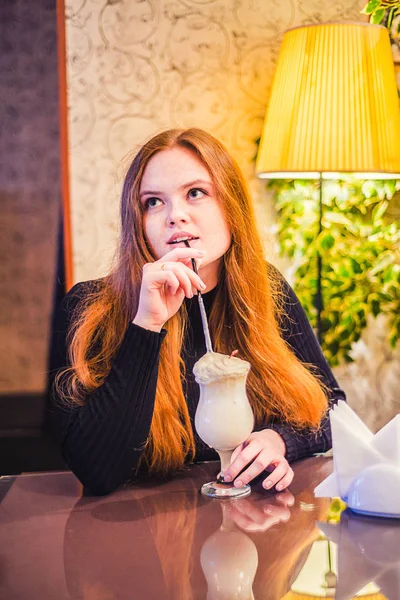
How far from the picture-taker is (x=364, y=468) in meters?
1.19

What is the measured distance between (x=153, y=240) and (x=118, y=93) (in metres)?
1.67

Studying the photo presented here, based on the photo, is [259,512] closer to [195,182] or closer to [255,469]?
[255,469]

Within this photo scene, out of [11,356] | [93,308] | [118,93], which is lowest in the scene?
[11,356]

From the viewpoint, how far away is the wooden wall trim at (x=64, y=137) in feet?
10.1

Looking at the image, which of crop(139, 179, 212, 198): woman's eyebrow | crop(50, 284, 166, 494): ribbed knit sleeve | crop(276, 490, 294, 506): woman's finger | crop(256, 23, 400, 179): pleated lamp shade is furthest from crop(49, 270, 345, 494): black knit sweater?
crop(256, 23, 400, 179): pleated lamp shade

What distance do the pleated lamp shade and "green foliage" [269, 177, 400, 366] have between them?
1.74ft

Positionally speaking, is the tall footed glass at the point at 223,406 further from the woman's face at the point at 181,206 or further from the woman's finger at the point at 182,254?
the woman's face at the point at 181,206

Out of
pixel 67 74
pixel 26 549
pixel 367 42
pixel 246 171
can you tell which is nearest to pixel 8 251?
pixel 67 74

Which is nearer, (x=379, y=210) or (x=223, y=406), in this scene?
(x=223, y=406)

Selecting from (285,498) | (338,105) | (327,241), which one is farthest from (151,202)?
(327,241)

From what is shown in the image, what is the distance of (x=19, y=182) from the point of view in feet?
10.3

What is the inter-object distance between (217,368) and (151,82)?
211cm

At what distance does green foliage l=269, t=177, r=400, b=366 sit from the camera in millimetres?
3201

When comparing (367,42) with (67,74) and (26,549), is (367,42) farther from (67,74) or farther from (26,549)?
(26,549)
